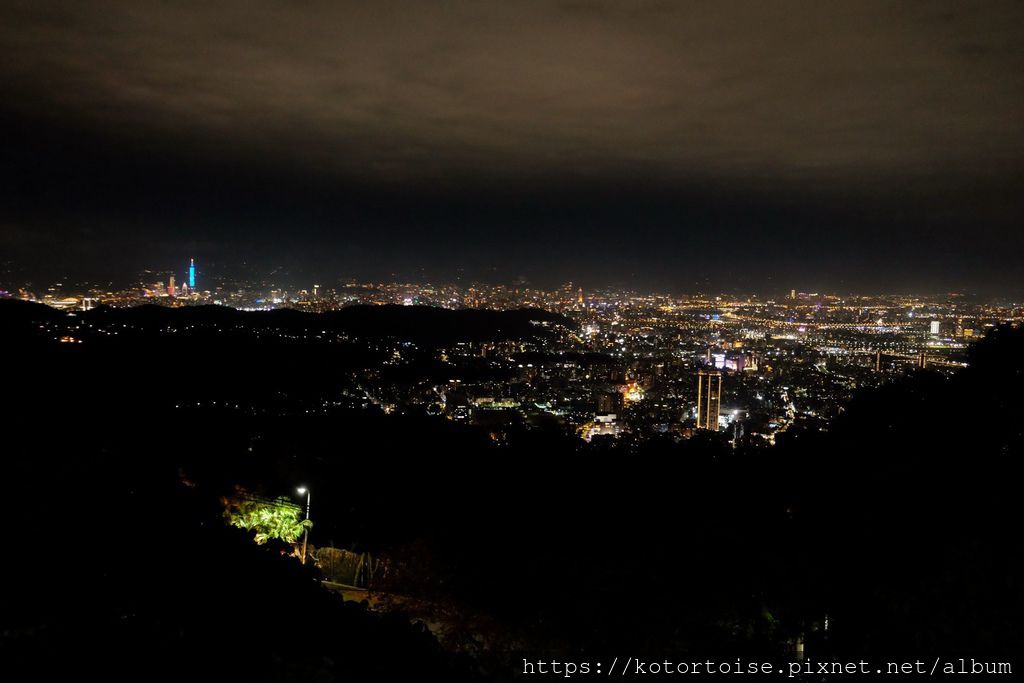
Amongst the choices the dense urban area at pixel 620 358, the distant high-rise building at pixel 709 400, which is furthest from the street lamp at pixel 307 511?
the distant high-rise building at pixel 709 400

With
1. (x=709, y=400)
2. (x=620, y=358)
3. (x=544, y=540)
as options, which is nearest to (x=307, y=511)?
(x=544, y=540)

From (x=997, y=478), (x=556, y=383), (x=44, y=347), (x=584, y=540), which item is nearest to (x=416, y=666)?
(x=584, y=540)

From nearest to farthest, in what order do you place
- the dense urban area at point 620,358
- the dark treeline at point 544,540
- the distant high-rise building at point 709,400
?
the dark treeline at point 544,540 → the dense urban area at point 620,358 → the distant high-rise building at point 709,400

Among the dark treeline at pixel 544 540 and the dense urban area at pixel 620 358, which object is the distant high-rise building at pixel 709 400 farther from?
the dark treeline at pixel 544 540

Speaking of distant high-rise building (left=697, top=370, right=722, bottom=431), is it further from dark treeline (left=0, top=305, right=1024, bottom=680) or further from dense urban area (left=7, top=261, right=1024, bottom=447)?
dark treeline (left=0, top=305, right=1024, bottom=680)

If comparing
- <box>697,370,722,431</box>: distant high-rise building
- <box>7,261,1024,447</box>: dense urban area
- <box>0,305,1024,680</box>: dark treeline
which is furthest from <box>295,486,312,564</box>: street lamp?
<box>697,370,722,431</box>: distant high-rise building

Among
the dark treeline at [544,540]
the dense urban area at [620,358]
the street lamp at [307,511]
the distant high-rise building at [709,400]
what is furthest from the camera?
the distant high-rise building at [709,400]
